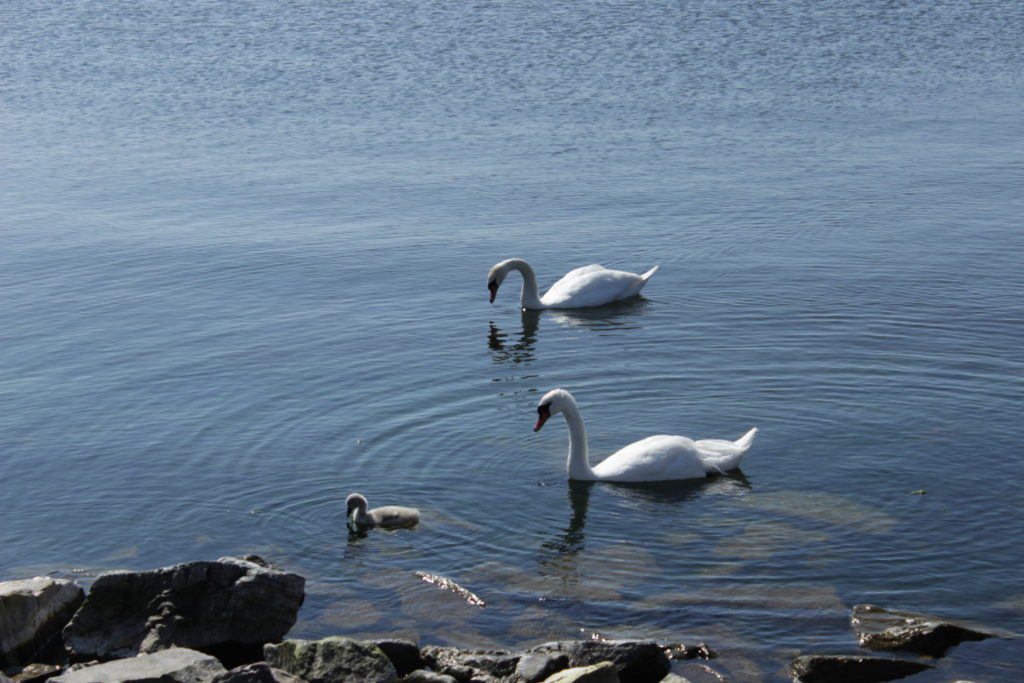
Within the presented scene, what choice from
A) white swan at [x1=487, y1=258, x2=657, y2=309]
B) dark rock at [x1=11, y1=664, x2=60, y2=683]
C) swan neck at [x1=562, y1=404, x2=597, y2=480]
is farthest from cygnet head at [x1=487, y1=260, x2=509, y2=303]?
dark rock at [x1=11, y1=664, x2=60, y2=683]

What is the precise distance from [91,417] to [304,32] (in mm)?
31199

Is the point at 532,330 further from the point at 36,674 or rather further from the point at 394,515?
the point at 36,674

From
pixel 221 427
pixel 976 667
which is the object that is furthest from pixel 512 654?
pixel 221 427

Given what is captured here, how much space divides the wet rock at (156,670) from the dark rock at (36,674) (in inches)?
16.1

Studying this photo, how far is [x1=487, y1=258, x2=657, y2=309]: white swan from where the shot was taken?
68.8 feet

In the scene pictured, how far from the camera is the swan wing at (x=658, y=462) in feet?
45.3

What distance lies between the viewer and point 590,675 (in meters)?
9.48

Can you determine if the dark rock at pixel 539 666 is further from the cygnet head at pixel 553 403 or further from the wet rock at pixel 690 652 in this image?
the cygnet head at pixel 553 403

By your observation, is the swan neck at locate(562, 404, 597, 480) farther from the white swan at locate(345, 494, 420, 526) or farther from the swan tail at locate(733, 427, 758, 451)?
the white swan at locate(345, 494, 420, 526)

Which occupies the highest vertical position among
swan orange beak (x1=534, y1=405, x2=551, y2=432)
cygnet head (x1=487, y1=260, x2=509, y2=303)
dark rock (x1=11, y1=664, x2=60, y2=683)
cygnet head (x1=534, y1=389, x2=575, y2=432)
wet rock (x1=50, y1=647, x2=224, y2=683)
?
cygnet head (x1=487, y1=260, x2=509, y2=303)

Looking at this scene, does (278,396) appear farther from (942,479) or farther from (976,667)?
(976,667)

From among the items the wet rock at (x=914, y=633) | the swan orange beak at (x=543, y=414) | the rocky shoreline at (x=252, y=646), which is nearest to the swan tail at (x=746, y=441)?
the swan orange beak at (x=543, y=414)

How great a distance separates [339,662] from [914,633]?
430 cm

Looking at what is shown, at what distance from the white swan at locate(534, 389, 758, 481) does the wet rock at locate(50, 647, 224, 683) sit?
4.96 m
